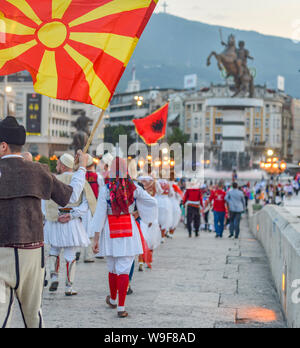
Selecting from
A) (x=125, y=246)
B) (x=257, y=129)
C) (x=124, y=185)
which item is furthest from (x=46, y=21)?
(x=257, y=129)

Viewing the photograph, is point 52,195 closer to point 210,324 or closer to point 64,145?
point 210,324

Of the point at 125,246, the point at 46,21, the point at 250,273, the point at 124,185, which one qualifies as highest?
the point at 46,21

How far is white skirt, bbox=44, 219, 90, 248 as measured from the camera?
27.3ft

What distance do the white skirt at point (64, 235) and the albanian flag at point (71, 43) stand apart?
236cm

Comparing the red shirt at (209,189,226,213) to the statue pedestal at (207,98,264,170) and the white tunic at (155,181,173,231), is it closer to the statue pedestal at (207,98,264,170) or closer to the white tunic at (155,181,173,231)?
the white tunic at (155,181,173,231)

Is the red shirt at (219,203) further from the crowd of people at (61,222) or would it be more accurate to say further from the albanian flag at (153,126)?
the crowd of people at (61,222)

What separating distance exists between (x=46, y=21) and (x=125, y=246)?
2591 millimetres

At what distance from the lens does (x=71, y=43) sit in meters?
6.63

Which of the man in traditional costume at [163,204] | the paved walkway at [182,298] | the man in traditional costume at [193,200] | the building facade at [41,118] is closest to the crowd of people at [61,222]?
the paved walkway at [182,298]

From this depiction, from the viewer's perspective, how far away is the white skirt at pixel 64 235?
8336 mm

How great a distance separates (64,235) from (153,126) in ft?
31.5

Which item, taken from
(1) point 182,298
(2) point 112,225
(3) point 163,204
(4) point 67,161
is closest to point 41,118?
(3) point 163,204
